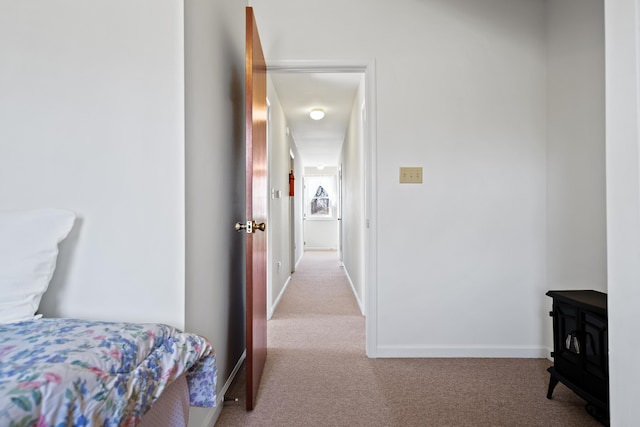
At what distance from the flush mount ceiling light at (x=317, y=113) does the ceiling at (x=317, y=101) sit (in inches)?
2.1

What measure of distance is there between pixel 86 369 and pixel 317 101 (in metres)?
3.96

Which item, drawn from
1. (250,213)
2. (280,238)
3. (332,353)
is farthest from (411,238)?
(280,238)

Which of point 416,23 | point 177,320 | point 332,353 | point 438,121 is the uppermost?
point 416,23

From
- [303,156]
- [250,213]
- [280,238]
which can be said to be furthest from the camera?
[303,156]

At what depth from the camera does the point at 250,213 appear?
1.81m

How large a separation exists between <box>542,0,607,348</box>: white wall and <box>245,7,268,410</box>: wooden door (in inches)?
70.6

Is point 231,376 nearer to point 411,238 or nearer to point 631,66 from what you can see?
point 411,238

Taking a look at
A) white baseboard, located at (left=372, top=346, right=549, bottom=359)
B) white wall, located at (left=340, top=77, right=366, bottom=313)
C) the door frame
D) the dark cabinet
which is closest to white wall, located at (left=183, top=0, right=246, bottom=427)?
the door frame

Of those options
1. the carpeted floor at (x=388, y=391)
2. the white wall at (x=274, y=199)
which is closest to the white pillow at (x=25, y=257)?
the carpeted floor at (x=388, y=391)

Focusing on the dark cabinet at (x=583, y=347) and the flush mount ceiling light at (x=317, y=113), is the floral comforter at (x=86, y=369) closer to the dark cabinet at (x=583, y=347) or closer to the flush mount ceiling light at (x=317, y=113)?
the dark cabinet at (x=583, y=347)

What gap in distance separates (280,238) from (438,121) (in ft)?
7.82

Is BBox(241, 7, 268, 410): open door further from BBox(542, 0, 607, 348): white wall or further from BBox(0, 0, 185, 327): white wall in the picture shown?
BBox(542, 0, 607, 348): white wall

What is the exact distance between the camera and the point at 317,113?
15.7ft

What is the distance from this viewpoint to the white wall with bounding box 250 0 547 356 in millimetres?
2451
